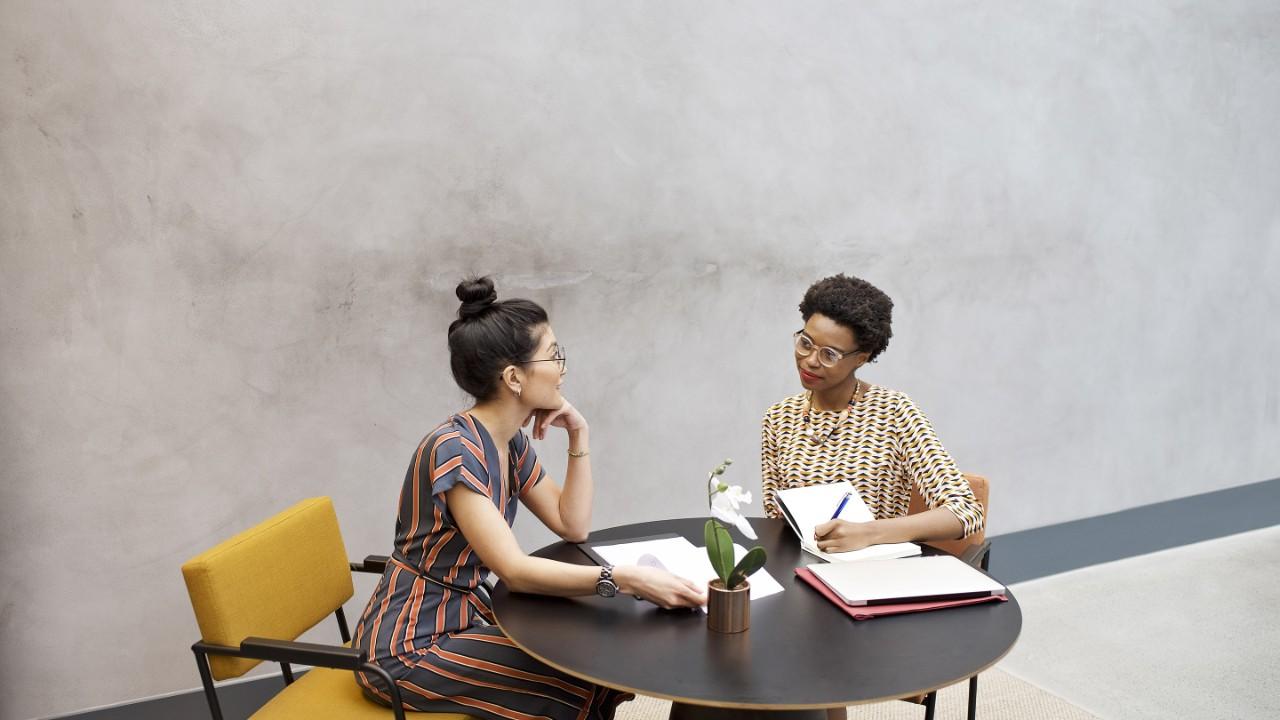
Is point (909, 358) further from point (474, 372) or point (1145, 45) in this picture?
point (474, 372)

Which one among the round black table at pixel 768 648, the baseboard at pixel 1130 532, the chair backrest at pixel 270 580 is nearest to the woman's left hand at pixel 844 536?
the round black table at pixel 768 648

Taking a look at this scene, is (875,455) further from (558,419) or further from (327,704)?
(327,704)

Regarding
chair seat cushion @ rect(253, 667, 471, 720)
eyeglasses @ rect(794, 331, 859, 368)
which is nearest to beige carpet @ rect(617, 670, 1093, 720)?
chair seat cushion @ rect(253, 667, 471, 720)

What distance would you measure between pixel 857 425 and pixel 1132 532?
302cm

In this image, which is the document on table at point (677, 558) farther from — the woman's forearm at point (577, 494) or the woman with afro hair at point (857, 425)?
the woman with afro hair at point (857, 425)

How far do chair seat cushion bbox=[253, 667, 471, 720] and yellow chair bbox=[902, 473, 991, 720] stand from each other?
3.66 feet

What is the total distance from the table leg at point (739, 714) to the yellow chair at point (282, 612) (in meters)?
0.49

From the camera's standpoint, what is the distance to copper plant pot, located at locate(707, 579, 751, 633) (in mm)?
1761

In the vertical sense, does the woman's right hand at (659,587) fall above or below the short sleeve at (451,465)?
below

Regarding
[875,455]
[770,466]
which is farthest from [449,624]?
[875,455]

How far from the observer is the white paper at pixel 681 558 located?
79.7 inches

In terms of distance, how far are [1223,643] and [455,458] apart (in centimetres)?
310

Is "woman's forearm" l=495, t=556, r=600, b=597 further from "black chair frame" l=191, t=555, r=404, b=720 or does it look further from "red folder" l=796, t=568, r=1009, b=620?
"red folder" l=796, t=568, r=1009, b=620

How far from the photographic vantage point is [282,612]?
2223mm
